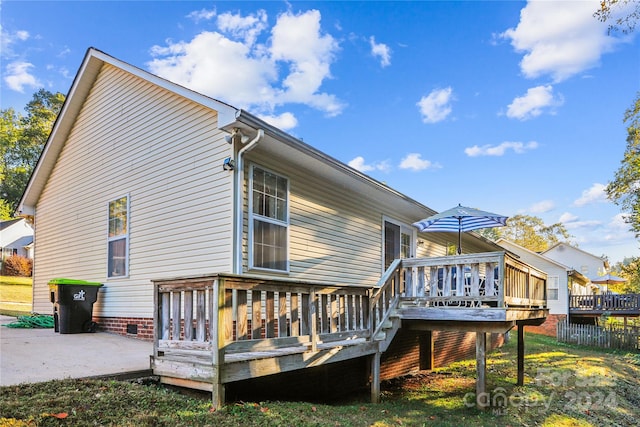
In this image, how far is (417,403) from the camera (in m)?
7.42

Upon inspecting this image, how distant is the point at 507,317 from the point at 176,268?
17.5 ft

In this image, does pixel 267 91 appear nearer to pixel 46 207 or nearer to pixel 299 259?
pixel 46 207

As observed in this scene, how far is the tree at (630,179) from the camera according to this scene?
2236cm

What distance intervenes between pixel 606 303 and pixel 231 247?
958 inches

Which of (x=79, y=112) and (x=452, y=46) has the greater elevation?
(x=452, y=46)

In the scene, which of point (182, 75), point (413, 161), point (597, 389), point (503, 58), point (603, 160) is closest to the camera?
point (597, 389)

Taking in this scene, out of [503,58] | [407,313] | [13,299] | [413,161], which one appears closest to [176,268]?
[407,313]

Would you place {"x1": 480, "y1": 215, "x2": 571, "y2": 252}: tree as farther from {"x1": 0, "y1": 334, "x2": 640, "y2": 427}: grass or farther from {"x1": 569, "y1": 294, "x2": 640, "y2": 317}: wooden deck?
{"x1": 0, "y1": 334, "x2": 640, "y2": 427}: grass

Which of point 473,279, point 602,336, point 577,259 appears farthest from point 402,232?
point 577,259

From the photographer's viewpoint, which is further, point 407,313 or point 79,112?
point 79,112

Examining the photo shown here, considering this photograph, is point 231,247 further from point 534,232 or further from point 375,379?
point 534,232

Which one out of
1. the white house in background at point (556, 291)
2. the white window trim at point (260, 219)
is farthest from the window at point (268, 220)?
the white house in background at point (556, 291)

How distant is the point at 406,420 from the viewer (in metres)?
6.07

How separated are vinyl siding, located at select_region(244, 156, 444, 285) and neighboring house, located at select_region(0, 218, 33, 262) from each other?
35204 mm
